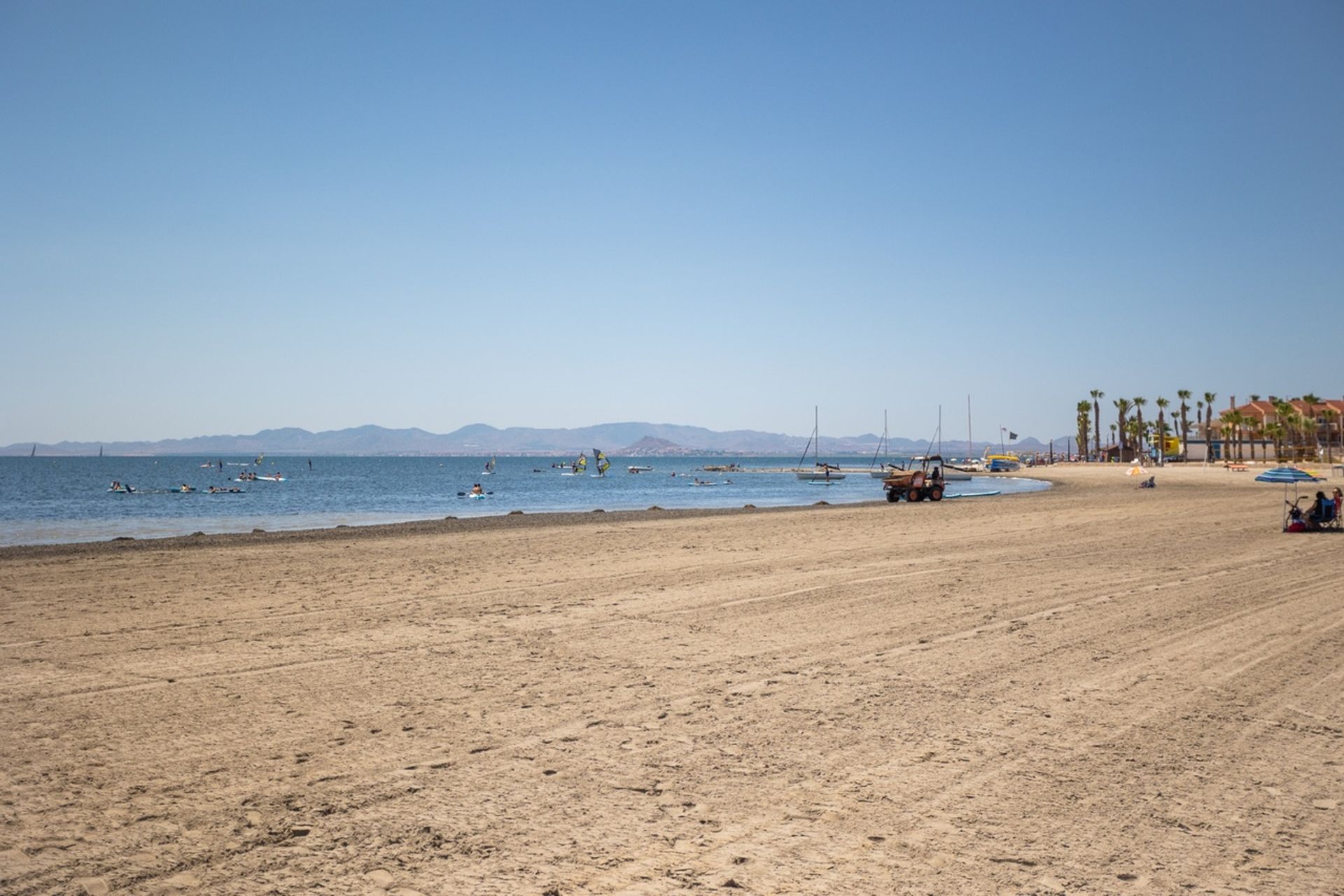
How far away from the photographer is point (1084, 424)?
142750mm

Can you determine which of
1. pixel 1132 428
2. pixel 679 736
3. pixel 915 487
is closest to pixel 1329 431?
pixel 1132 428

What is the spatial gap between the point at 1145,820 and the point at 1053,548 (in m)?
13.5

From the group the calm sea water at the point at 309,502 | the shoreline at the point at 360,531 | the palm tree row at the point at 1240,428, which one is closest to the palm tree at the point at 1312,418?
the palm tree row at the point at 1240,428

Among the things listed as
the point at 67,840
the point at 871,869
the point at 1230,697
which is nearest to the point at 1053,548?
the point at 1230,697

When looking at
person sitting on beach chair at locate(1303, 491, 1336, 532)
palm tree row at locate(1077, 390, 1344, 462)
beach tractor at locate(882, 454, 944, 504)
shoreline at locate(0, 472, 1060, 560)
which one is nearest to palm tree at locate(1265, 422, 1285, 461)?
palm tree row at locate(1077, 390, 1344, 462)

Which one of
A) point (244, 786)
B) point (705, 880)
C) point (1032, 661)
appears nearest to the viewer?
point (705, 880)

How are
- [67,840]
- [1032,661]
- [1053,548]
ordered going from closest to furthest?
[67,840] → [1032,661] → [1053,548]

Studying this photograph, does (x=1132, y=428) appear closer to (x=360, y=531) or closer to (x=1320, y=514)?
(x=1320, y=514)

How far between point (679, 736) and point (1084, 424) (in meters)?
153

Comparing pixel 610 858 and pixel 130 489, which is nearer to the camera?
pixel 610 858

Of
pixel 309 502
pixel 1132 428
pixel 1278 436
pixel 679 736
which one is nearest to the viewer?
pixel 679 736

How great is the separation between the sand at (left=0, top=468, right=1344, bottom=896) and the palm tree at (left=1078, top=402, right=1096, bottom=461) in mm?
140978

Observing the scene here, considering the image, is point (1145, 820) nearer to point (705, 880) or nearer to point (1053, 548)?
point (705, 880)

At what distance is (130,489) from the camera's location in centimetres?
5806
